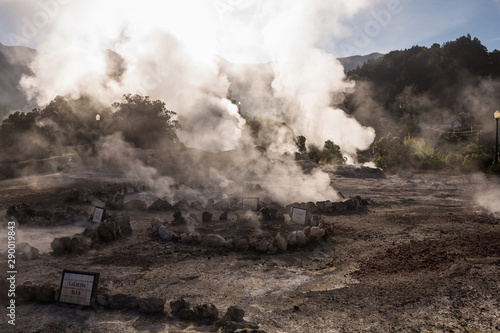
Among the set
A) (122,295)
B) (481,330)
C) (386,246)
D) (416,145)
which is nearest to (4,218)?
(122,295)

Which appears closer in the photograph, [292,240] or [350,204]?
[292,240]

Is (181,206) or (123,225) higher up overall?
(181,206)

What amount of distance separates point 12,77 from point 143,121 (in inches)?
4558

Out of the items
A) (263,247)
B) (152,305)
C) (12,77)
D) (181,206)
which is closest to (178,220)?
(181,206)

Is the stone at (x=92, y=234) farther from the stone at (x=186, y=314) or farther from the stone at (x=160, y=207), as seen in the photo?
Result: the stone at (x=186, y=314)

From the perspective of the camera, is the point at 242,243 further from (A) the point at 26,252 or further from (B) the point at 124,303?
(A) the point at 26,252

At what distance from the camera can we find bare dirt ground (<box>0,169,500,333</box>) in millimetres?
4043

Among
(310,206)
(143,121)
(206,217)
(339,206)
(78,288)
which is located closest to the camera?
(78,288)

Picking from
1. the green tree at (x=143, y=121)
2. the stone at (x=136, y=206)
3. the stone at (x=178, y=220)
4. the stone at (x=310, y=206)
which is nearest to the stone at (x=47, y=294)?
the stone at (x=178, y=220)

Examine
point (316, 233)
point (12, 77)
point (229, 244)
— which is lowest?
point (229, 244)

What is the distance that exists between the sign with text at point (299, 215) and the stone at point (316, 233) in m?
1.31

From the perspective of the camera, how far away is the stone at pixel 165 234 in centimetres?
779

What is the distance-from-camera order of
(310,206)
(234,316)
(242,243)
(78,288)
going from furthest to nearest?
(310,206) → (242,243) → (78,288) → (234,316)

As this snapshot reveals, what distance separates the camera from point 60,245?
265 inches
